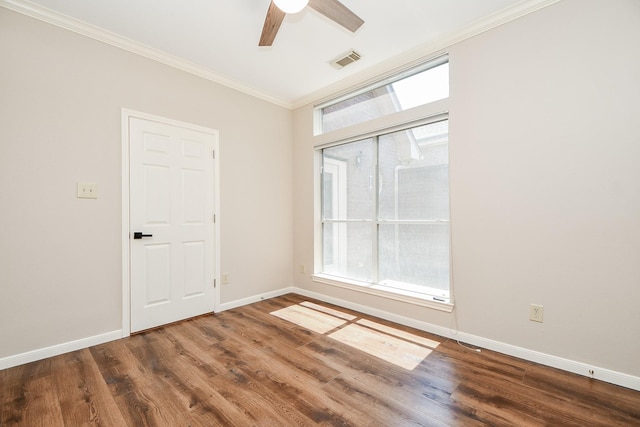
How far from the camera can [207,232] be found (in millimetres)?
3225

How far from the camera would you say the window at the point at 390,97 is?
2.76 m

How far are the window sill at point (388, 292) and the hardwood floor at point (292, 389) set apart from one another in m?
0.32

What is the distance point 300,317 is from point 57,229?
2.33m

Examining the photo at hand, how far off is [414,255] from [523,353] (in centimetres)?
116

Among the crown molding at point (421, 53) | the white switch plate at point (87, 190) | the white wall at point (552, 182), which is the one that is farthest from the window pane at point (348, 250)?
the white switch plate at point (87, 190)

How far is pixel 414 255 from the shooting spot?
296cm

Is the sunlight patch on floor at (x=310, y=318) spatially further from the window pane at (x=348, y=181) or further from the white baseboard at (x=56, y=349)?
the white baseboard at (x=56, y=349)

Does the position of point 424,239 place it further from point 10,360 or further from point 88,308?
point 10,360

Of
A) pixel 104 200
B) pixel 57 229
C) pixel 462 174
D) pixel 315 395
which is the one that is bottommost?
pixel 315 395

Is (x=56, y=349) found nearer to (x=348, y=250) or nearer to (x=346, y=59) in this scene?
(x=348, y=250)

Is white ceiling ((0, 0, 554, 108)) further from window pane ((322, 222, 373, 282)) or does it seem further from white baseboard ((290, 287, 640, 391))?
white baseboard ((290, 287, 640, 391))

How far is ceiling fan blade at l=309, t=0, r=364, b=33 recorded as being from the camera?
1.75 metres

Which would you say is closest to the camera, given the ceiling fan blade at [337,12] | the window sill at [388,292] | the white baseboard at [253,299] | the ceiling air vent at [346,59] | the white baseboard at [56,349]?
the ceiling fan blade at [337,12]

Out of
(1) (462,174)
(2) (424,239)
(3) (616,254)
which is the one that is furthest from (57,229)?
(3) (616,254)
